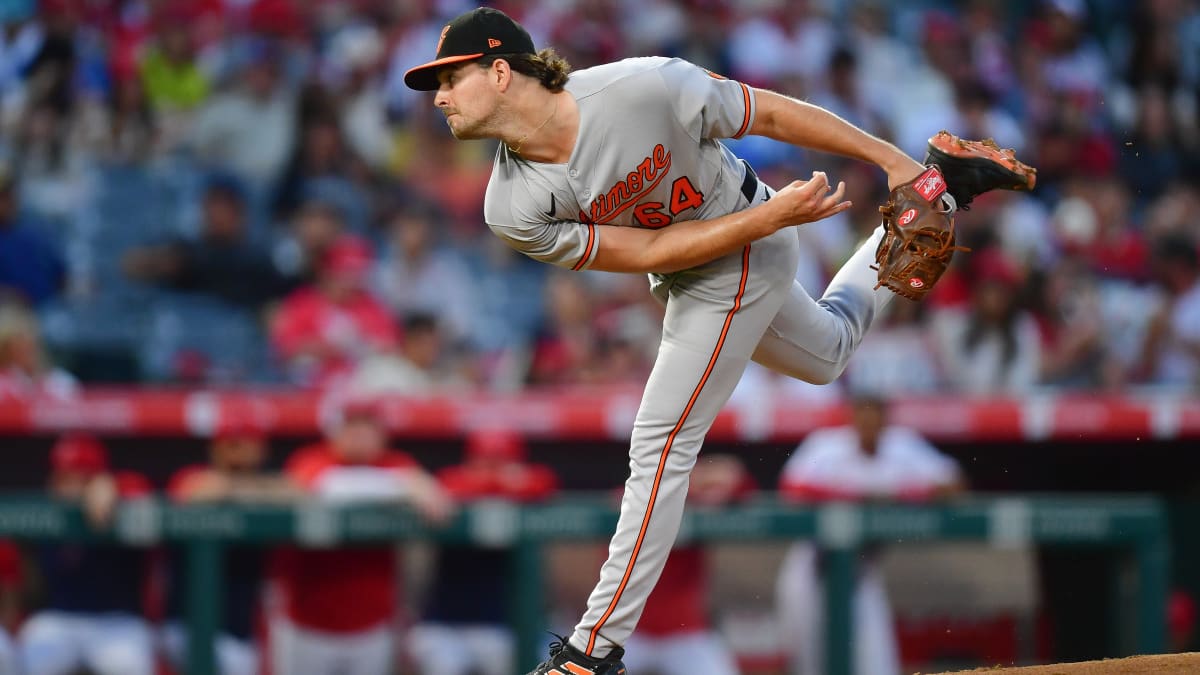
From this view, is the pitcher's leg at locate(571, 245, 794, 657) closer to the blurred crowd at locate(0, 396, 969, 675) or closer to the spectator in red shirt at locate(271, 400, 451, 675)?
the blurred crowd at locate(0, 396, 969, 675)

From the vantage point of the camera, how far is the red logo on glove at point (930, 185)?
12.6 feet

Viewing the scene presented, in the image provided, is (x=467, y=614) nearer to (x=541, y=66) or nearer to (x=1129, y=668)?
(x=1129, y=668)

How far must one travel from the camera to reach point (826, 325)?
4.07 metres

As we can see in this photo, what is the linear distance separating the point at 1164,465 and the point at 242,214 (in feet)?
16.9

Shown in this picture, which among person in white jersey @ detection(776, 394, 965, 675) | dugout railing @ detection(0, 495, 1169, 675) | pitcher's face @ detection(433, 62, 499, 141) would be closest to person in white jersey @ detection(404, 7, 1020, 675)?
pitcher's face @ detection(433, 62, 499, 141)

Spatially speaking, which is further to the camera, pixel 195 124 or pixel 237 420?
pixel 195 124

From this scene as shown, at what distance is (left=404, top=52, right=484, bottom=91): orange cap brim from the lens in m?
3.54

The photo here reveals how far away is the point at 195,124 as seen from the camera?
29.0 feet

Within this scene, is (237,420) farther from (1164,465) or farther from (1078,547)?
(1164,465)

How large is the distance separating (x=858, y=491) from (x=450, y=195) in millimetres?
3359

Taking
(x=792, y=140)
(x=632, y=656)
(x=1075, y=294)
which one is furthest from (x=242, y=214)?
(x=792, y=140)

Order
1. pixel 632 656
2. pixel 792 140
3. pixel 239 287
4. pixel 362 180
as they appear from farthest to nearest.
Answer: pixel 362 180 < pixel 239 287 < pixel 632 656 < pixel 792 140

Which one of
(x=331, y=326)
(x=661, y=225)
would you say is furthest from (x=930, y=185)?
(x=331, y=326)

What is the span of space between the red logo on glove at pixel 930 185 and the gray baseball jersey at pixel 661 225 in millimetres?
367
